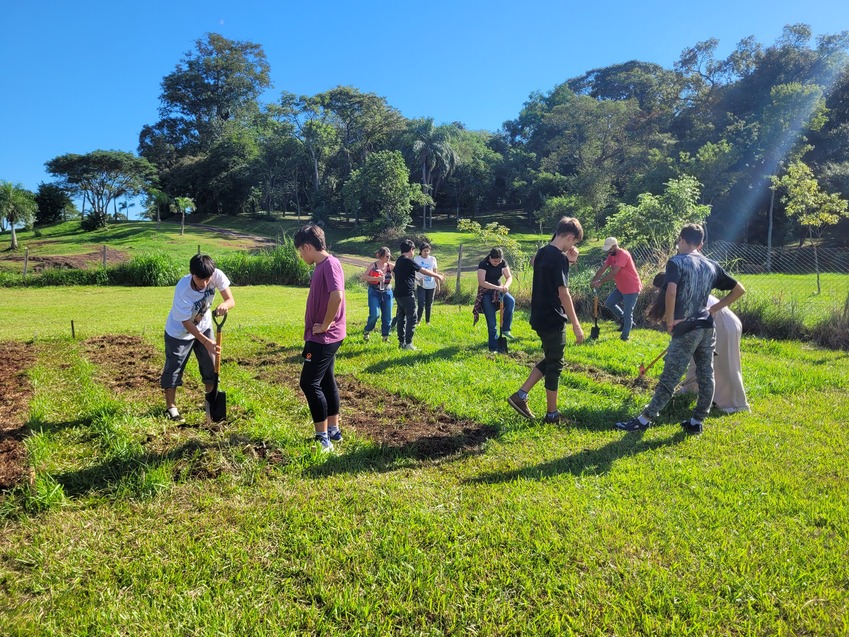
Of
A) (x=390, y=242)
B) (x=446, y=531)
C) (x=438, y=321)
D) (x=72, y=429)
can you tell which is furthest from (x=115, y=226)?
(x=446, y=531)

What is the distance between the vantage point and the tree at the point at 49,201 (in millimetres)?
51959

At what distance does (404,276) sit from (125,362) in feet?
14.2

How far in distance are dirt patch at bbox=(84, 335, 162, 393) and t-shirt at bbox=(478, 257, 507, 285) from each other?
15.7ft

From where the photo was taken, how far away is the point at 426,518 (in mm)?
3293

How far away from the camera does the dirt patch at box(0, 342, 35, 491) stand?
151 inches

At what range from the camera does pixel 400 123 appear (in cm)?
5584

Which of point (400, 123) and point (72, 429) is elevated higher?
point (400, 123)

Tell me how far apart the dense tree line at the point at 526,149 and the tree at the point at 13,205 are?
28.7ft

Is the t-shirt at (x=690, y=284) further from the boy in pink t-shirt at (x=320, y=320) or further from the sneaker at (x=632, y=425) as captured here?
the boy in pink t-shirt at (x=320, y=320)

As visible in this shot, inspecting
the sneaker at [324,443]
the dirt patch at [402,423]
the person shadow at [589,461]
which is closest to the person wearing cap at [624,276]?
the person shadow at [589,461]

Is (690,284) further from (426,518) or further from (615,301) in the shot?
(615,301)

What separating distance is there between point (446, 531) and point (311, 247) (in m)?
2.37

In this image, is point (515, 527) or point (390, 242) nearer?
point (515, 527)

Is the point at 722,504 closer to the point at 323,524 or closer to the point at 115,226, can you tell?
the point at 323,524
